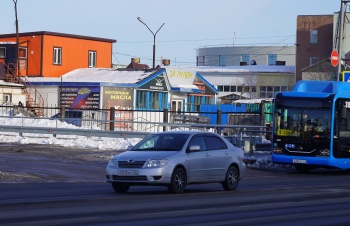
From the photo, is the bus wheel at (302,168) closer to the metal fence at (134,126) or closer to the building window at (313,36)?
the metal fence at (134,126)

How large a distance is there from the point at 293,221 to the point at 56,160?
18.3 metres

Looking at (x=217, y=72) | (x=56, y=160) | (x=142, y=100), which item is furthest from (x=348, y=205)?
(x=217, y=72)

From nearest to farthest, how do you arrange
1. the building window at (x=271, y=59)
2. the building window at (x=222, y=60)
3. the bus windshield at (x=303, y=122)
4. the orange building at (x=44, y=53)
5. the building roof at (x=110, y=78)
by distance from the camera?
the bus windshield at (x=303, y=122) < the building roof at (x=110, y=78) < the orange building at (x=44, y=53) < the building window at (x=271, y=59) < the building window at (x=222, y=60)

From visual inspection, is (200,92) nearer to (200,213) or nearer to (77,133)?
(77,133)

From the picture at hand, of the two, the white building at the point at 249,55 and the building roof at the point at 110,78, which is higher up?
the white building at the point at 249,55

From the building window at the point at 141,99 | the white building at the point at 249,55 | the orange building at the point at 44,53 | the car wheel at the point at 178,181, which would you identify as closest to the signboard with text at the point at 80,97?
the building window at the point at 141,99

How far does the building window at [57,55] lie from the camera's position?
6744 centimetres

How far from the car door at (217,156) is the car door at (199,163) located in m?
0.17

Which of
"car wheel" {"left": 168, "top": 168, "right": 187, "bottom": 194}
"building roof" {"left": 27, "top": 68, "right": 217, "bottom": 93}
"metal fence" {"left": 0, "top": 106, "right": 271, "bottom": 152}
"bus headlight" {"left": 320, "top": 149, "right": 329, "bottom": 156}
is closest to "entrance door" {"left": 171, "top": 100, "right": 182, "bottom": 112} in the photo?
"building roof" {"left": 27, "top": 68, "right": 217, "bottom": 93}

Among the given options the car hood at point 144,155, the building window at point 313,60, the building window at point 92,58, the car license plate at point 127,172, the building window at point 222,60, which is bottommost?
the car license plate at point 127,172

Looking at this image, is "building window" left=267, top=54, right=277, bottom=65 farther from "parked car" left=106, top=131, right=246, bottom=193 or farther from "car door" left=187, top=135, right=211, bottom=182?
"car door" left=187, top=135, right=211, bottom=182

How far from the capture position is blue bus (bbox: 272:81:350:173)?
99.3 ft

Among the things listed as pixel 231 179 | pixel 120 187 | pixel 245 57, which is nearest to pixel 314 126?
pixel 231 179

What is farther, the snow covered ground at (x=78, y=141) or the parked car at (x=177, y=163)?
the snow covered ground at (x=78, y=141)
